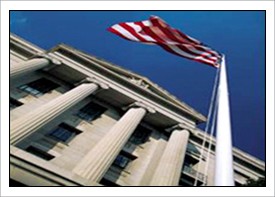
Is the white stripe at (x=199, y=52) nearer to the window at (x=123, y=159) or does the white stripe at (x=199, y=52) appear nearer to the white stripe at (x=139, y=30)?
the white stripe at (x=139, y=30)

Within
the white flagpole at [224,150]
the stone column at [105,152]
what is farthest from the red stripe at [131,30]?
the stone column at [105,152]

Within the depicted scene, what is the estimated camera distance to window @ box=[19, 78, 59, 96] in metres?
27.1

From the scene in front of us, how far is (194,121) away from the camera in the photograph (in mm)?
33000

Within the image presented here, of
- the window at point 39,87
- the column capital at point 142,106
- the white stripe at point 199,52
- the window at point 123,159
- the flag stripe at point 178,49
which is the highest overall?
the column capital at point 142,106

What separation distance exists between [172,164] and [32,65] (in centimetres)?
1270

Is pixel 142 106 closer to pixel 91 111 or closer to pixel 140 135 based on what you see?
pixel 140 135

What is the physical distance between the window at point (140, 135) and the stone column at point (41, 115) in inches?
214

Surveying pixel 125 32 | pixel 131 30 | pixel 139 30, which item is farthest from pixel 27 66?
pixel 139 30

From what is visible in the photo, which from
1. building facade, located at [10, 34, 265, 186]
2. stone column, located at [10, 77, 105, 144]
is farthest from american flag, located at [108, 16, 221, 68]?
stone column, located at [10, 77, 105, 144]

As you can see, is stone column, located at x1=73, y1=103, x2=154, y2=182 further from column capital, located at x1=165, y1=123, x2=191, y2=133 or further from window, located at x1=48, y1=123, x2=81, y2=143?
column capital, located at x1=165, y1=123, x2=191, y2=133

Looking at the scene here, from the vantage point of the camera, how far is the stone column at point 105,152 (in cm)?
1734

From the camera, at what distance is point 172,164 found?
2248 centimetres

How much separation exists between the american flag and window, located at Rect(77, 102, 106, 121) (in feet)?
47.2

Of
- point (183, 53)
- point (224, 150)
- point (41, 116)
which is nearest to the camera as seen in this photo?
point (224, 150)
